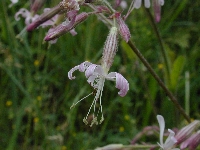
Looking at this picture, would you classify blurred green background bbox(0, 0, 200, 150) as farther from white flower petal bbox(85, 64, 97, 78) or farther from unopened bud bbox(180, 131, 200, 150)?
white flower petal bbox(85, 64, 97, 78)

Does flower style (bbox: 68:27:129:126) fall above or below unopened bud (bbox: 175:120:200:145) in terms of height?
above

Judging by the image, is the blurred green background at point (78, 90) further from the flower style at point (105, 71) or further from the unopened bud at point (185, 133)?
the flower style at point (105, 71)

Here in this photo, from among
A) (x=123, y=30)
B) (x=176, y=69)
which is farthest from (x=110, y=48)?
(x=176, y=69)

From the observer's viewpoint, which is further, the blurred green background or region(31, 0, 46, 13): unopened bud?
the blurred green background

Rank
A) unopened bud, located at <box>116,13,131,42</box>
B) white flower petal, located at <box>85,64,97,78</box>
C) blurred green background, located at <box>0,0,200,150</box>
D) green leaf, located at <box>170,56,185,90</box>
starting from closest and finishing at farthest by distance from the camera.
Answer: white flower petal, located at <box>85,64,97,78</box> < unopened bud, located at <box>116,13,131,42</box> < green leaf, located at <box>170,56,185,90</box> < blurred green background, located at <box>0,0,200,150</box>

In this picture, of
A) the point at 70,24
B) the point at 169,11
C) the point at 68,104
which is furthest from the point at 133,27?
the point at 70,24

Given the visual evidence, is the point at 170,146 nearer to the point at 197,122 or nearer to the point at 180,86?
the point at 197,122

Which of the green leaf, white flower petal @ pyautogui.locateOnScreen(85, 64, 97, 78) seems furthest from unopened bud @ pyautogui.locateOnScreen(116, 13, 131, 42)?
the green leaf

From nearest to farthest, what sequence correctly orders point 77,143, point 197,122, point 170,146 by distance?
point 170,146, point 197,122, point 77,143
